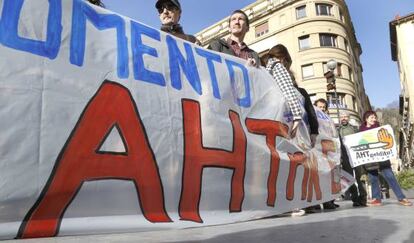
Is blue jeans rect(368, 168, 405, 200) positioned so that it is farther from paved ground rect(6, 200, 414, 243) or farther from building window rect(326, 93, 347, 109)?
building window rect(326, 93, 347, 109)

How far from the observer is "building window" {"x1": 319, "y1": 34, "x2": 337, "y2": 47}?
31.2 metres

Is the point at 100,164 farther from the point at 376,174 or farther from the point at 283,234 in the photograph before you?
the point at 376,174

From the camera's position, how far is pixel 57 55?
6.44 ft

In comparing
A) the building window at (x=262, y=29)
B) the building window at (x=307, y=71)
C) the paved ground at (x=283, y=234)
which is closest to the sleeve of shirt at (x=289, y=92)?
the paved ground at (x=283, y=234)

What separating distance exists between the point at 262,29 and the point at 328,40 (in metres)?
5.28

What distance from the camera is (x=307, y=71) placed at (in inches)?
1208

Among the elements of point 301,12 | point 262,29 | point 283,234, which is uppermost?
point 301,12

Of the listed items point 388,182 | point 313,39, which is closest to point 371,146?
point 388,182

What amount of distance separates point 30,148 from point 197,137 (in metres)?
1.06

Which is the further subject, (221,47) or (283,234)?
(221,47)

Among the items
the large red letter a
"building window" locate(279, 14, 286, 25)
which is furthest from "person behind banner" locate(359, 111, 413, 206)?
"building window" locate(279, 14, 286, 25)

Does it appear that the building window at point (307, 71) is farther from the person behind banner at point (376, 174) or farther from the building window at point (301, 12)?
the person behind banner at point (376, 174)

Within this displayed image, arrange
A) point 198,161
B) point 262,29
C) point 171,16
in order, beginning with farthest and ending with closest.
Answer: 1. point 262,29
2. point 171,16
3. point 198,161

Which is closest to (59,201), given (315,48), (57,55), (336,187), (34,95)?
(34,95)
